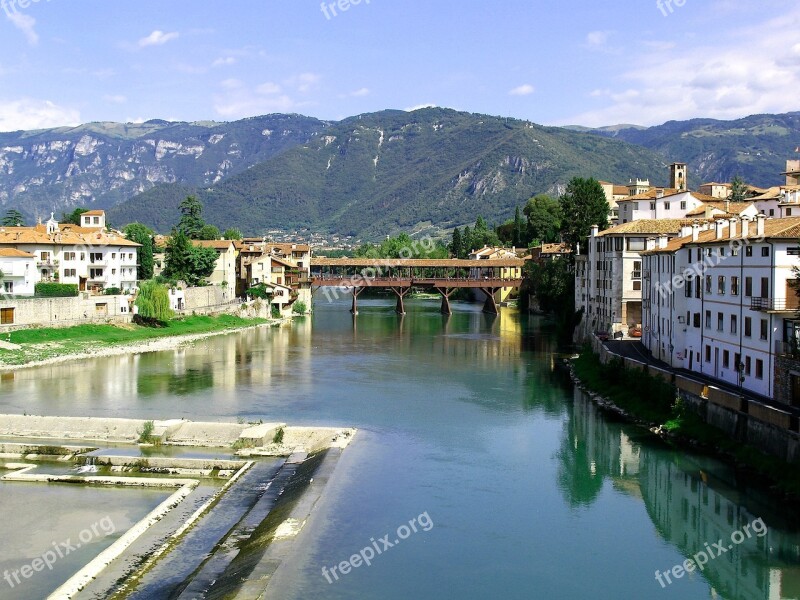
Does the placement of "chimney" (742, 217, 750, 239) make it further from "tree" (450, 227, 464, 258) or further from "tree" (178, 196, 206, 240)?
"tree" (450, 227, 464, 258)

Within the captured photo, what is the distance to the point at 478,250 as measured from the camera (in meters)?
113

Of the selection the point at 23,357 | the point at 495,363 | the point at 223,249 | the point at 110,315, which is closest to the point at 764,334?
the point at 495,363

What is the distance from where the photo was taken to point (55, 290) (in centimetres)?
5569

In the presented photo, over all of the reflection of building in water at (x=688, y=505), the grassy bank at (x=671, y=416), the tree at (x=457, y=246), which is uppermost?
the tree at (x=457, y=246)

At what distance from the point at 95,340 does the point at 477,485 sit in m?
35.2

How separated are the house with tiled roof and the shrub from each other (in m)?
1.87

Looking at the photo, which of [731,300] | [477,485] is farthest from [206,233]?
[477,485]

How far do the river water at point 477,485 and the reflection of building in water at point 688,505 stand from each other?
51 mm

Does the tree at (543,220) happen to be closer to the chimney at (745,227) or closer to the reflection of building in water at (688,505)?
the chimney at (745,227)

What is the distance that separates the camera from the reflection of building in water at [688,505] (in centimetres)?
1742

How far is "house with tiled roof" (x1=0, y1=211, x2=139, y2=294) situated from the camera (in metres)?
59.9

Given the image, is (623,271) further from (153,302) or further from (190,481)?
(153,302)

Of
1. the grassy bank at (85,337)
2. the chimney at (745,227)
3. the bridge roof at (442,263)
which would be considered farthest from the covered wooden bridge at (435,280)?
the chimney at (745,227)

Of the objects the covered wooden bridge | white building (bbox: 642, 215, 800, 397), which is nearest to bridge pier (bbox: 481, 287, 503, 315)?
the covered wooden bridge
